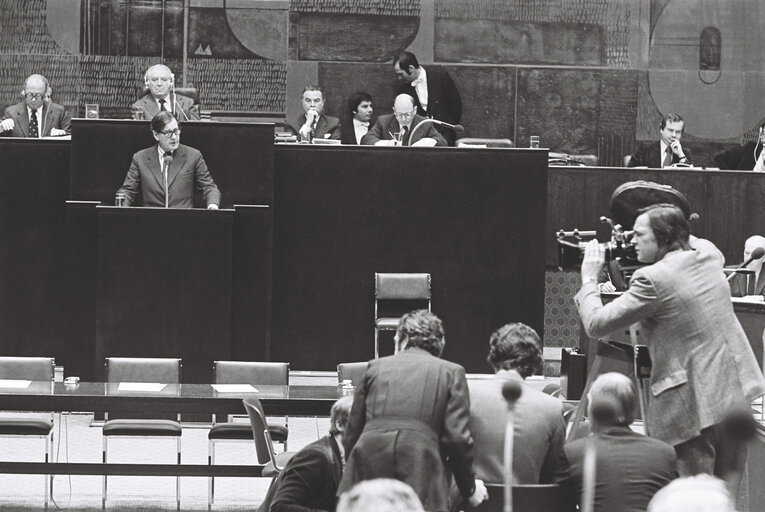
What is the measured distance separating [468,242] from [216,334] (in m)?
2.19

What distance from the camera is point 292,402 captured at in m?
7.29

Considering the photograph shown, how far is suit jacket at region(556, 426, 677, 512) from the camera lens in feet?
15.4

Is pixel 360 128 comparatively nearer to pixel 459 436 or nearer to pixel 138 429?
pixel 138 429

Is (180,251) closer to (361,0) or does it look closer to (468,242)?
(468,242)

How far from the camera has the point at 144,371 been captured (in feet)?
26.9

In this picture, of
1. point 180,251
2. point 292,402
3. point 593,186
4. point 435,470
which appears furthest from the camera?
point 593,186

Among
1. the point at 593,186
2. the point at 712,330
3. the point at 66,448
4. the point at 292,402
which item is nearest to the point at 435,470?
the point at 712,330

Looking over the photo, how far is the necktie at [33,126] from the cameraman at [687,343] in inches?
289

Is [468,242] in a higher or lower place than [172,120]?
lower

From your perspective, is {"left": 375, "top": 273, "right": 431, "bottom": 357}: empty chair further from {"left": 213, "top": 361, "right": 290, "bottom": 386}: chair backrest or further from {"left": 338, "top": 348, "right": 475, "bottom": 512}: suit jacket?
{"left": 338, "top": 348, "right": 475, "bottom": 512}: suit jacket

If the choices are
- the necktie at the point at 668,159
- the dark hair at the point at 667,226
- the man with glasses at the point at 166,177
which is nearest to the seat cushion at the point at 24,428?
the man with glasses at the point at 166,177

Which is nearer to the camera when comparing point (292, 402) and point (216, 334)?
point (292, 402)

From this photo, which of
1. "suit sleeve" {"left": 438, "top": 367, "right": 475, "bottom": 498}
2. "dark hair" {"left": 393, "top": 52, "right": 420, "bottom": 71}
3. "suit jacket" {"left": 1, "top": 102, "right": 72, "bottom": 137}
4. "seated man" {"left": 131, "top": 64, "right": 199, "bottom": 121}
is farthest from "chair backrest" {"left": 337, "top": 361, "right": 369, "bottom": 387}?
"dark hair" {"left": 393, "top": 52, "right": 420, "bottom": 71}

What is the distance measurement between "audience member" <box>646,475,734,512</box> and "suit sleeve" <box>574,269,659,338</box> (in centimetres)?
242
